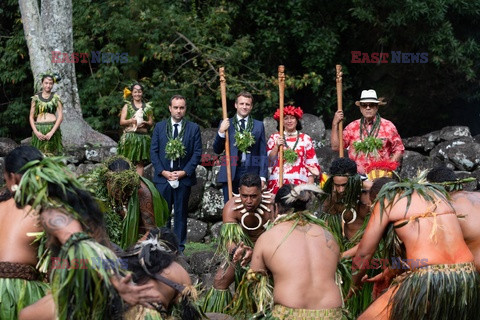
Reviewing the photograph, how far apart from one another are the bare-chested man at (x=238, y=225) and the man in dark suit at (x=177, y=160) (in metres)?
2.20

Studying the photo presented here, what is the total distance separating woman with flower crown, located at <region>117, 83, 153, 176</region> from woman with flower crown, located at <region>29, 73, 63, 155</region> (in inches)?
32.3

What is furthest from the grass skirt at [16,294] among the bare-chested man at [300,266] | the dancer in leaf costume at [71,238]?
the bare-chested man at [300,266]

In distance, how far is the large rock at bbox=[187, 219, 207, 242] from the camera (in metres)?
10.4

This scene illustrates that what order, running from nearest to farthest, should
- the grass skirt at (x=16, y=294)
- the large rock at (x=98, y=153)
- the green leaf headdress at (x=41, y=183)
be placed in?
1. the green leaf headdress at (x=41, y=183)
2. the grass skirt at (x=16, y=294)
3. the large rock at (x=98, y=153)

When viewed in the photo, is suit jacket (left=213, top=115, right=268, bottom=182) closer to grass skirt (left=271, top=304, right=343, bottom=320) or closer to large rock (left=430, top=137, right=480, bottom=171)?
large rock (left=430, top=137, right=480, bottom=171)

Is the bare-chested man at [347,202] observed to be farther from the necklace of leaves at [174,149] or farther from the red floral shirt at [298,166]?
the necklace of leaves at [174,149]

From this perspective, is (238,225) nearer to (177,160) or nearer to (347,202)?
(347,202)

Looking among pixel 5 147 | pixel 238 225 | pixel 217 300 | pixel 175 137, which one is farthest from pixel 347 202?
pixel 5 147

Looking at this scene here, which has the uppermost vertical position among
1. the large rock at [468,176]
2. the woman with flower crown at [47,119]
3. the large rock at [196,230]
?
the woman with flower crown at [47,119]

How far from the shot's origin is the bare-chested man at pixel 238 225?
6.92 m

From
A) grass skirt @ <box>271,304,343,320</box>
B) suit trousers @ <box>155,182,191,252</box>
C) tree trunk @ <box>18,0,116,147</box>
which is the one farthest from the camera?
tree trunk @ <box>18,0,116,147</box>

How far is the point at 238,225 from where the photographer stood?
702cm

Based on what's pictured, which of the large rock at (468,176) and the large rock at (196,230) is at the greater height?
the large rock at (468,176)

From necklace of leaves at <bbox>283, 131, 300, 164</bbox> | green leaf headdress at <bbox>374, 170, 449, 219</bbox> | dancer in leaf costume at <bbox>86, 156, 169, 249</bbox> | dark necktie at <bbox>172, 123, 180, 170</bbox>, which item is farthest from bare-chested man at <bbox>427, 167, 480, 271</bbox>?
dark necktie at <bbox>172, 123, 180, 170</bbox>
